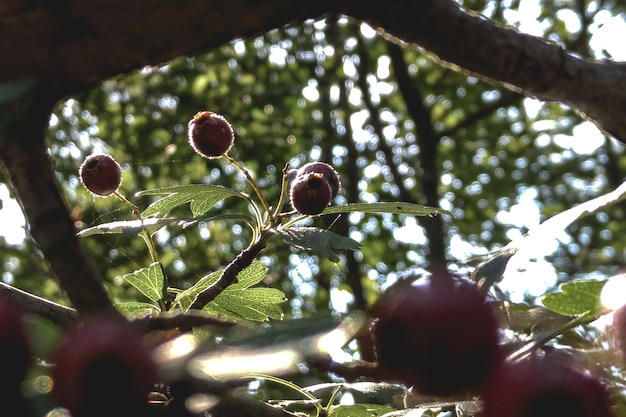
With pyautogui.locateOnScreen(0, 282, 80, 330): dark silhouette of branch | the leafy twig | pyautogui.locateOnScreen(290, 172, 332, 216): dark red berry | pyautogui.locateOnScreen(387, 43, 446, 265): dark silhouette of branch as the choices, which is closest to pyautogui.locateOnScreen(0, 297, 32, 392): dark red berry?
pyautogui.locateOnScreen(0, 282, 80, 330): dark silhouette of branch

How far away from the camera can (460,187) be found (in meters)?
5.09

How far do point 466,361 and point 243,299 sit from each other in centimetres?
55

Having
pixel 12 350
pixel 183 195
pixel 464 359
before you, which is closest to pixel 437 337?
pixel 464 359

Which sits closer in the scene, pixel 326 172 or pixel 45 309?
pixel 45 309

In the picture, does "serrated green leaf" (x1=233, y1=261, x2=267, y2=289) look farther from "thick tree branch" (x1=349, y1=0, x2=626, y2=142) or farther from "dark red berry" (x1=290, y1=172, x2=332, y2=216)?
"thick tree branch" (x1=349, y1=0, x2=626, y2=142)

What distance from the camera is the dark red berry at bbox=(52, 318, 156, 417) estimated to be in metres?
0.34

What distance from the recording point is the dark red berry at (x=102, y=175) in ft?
3.42

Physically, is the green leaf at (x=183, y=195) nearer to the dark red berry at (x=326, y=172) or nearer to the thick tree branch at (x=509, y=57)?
the dark red berry at (x=326, y=172)

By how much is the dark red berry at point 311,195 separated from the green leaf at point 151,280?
0.20 meters

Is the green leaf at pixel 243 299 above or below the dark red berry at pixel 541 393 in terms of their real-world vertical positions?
above

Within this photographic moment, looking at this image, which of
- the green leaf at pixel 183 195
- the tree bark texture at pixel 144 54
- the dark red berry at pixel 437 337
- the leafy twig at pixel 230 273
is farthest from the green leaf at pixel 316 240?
the dark red berry at pixel 437 337

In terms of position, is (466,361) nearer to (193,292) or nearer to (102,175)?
(193,292)

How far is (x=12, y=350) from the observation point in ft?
1.17

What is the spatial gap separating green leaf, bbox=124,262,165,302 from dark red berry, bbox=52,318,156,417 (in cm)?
51
